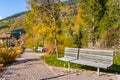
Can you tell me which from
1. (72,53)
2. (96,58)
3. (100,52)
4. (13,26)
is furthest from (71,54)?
(13,26)

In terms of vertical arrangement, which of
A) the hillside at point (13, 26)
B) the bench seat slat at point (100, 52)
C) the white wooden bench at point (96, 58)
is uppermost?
the hillside at point (13, 26)

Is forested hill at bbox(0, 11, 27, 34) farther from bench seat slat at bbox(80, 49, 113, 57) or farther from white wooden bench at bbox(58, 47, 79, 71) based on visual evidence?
bench seat slat at bbox(80, 49, 113, 57)

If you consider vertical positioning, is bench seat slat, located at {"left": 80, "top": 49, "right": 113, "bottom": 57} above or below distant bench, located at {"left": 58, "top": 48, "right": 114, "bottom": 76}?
above

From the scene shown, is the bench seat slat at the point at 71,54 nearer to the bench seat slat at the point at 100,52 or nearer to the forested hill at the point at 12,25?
the bench seat slat at the point at 100,52

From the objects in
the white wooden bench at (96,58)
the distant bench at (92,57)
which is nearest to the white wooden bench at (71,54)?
the distant bench at (92,57)

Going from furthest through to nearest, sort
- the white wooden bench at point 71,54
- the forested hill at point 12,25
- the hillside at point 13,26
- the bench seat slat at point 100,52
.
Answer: the forested hill at point 12,25 → the hillside at point 13,26 → the white wooden bench at point 71,54 → the bench seat slat at point 100,52

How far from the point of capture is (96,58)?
11148mm

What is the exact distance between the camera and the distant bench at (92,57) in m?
10.5

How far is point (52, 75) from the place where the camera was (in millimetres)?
11031

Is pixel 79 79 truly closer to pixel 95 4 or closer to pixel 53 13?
pixel 53 13

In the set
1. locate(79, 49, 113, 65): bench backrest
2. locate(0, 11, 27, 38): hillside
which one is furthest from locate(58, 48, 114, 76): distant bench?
locate(0, 11, 27, 38): hillside

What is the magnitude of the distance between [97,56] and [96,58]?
0.13 meters

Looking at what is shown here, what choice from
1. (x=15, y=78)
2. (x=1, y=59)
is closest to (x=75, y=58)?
(x=15, y=78)

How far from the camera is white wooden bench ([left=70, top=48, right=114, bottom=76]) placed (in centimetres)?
1045
